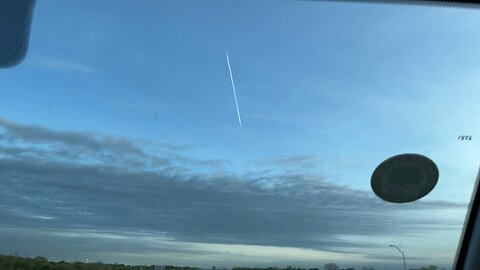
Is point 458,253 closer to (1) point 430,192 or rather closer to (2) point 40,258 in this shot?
(1) point 430,192

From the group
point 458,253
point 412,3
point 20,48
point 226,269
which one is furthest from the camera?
point 458,253

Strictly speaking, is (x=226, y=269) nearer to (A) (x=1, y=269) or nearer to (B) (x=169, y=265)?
(B) (x=169, y=265)

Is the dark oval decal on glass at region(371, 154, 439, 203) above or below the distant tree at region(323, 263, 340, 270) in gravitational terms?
above

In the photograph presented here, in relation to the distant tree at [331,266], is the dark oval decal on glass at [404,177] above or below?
above

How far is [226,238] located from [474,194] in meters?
1.92

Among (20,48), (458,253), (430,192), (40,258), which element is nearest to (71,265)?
(40,258)

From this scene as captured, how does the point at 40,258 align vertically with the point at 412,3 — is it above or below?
below

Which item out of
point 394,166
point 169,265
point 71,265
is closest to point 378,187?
point 394,166

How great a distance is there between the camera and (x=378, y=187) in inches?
162

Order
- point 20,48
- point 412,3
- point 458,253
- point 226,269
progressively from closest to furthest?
point 20,48, point 412,3, point 226,269, point 458,253

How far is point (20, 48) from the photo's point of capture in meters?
3.52


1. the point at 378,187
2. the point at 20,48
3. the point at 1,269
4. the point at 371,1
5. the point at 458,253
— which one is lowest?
the point at 1,269

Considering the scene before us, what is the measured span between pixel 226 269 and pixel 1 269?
59.5 inches

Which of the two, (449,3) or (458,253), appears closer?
(449,3)
